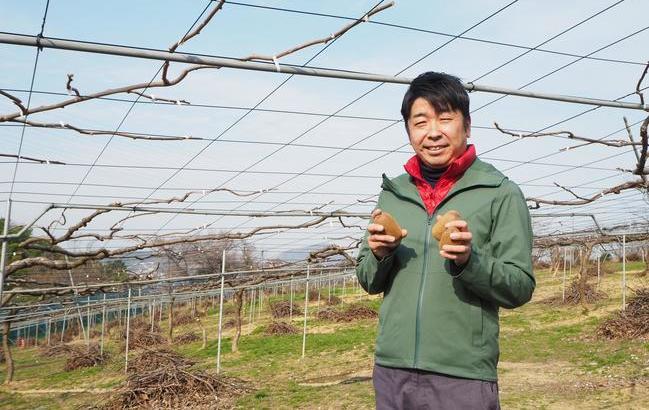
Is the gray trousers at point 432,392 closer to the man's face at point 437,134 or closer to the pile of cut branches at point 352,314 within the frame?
the man's face at point 437,134

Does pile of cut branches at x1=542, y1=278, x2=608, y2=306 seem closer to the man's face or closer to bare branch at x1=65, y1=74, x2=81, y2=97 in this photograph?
bare branch at x1=65, y1=74, x2=81, y2=97

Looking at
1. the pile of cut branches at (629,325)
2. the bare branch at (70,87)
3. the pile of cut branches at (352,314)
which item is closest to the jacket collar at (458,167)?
the bare branch at (70,87)

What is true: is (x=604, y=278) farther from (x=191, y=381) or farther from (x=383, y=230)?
(x=383, y=230)

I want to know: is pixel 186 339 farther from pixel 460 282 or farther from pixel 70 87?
pixel 460 282

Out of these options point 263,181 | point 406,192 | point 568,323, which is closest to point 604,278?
point 568,323

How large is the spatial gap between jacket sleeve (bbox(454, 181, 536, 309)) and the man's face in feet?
0.46

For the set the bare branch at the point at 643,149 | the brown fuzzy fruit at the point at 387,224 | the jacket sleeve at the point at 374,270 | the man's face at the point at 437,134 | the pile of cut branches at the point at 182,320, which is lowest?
the pile of cut branches at the point at 182,320

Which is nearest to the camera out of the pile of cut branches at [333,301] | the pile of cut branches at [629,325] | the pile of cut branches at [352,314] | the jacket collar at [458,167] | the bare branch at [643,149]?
the jacket collar at [458,167]

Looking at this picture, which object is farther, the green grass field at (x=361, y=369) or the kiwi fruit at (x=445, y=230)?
the green grass field at (x=361, y=369)

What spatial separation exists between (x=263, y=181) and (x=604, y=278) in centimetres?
1507

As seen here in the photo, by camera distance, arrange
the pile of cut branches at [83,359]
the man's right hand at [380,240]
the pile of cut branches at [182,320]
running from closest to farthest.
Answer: the man's right hand at [380,240]
the pile of cut branches at [83,359]
the pile of cut branches at [182,320]

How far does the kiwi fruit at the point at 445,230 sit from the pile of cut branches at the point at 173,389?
20.6ft

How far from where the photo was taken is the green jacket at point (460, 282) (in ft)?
4.14

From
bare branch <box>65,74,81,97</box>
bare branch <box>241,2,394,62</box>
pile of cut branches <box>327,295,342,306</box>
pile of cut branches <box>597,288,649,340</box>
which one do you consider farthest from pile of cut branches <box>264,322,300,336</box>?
bare branch <box>241,2,394,62</box>
